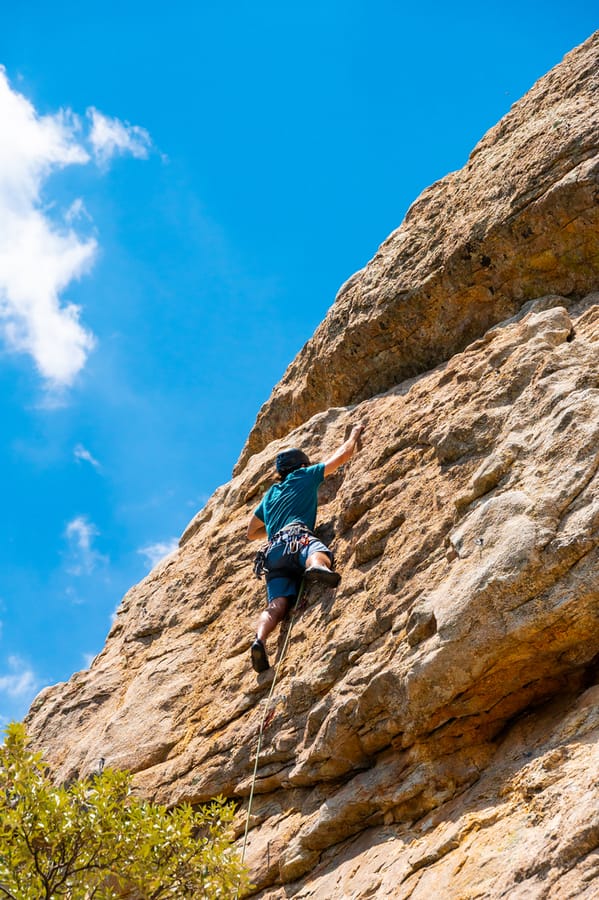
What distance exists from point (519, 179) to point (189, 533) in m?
6.31

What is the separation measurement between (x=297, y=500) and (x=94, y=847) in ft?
13.5

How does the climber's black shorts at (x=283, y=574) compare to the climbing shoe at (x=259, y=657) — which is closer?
the climbing shoe at (x=259, y=657)

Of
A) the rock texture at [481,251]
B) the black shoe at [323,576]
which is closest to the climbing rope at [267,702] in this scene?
the black shoe at [323,576]

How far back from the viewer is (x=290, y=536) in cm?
880

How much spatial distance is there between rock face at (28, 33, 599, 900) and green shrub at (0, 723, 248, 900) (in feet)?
2.66

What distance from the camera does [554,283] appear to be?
28.1 feet

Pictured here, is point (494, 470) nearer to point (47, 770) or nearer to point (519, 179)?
point (519, 179)

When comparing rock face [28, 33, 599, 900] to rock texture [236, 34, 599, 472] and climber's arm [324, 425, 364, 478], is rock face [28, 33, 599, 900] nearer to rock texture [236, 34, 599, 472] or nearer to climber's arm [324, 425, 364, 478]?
rock texture [236, 34, 599, 472]

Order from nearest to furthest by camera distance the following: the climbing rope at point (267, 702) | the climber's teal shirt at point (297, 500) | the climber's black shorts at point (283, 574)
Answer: the climbing rope at point (267, 702)
the climber's black shorts at point (283, 574)
the climber's teal shirt at point (297, 500)

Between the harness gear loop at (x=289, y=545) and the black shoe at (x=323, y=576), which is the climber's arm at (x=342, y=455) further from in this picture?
the black shoe at (x=323, y=576)

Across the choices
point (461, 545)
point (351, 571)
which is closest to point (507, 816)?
point (461, 545)

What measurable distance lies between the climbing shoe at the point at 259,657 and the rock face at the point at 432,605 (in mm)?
156

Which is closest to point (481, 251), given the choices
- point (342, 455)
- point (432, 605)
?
point (342, 455)

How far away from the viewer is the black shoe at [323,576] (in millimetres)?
7988
